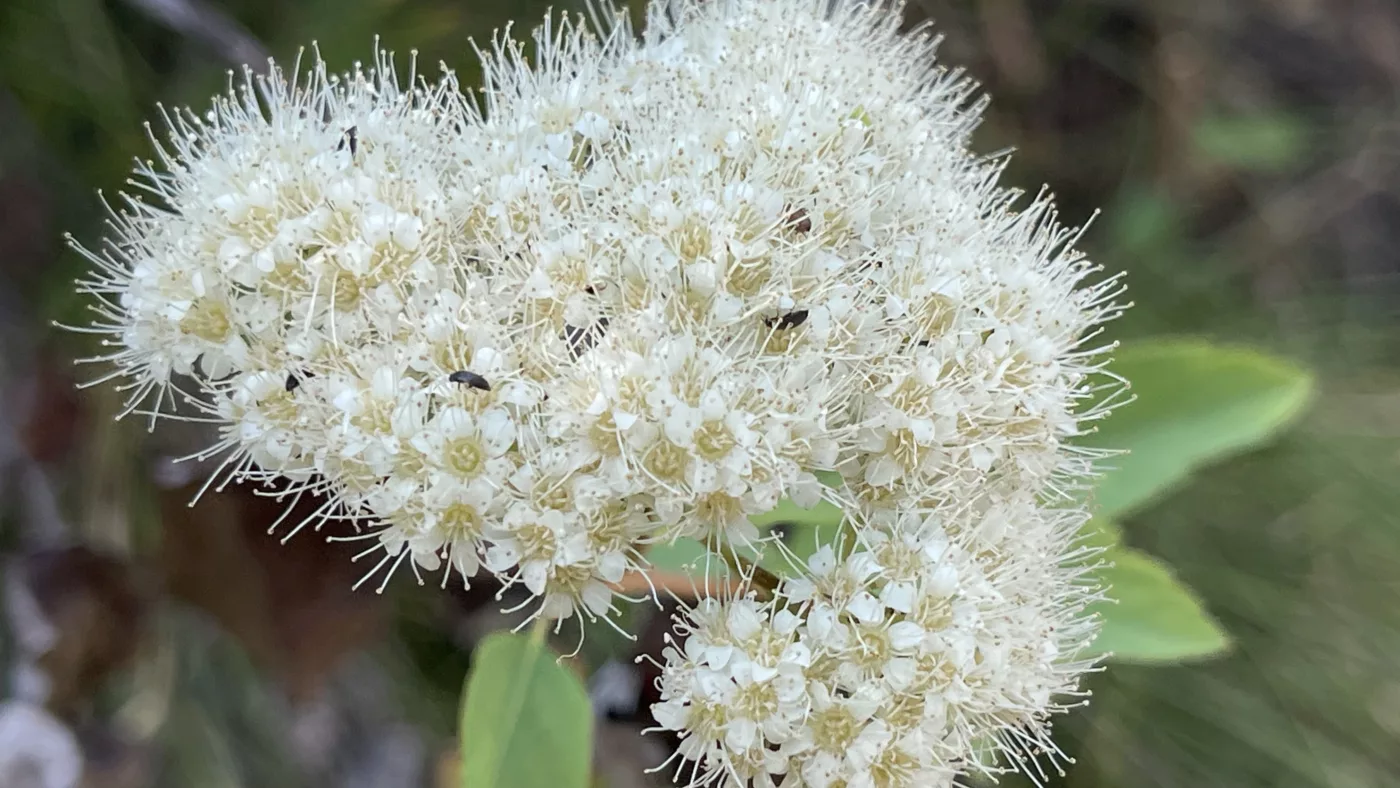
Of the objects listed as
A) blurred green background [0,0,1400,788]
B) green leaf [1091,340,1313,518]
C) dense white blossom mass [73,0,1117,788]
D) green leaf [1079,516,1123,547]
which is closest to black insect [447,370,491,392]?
dense white blossom mass [73,0,1117,788]

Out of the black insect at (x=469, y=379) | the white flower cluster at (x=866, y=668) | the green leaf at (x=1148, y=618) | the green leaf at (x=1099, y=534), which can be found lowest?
the white flower cluster at (x=866, y=668)

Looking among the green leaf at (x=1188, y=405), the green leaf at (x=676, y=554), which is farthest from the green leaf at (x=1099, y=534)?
the green leaf at (x=676, y=554)

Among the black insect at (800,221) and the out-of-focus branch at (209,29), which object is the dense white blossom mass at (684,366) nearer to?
the black insect at (800,221)

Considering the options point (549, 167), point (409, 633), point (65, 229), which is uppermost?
point (549, 167)

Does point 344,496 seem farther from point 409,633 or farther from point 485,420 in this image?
point 409,633

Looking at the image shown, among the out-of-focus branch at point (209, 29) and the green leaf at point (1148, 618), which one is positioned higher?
the out-of-focus branch at point (209, 29)

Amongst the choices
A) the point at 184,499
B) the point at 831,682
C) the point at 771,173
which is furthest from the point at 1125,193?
the point at 184,499

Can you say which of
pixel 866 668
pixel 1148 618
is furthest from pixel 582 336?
pixel 1148 618
